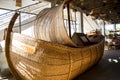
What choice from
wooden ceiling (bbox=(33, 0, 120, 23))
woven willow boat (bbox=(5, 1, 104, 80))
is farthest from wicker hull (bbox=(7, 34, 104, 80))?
wooden ceiling (bbox=(33, 0, 120, 23))

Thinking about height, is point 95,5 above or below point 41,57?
above

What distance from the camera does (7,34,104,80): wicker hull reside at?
2396 millimetres

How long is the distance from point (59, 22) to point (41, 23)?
129cm

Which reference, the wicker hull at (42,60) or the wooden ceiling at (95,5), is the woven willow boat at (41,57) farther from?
the wooden ceiling at (95,5)

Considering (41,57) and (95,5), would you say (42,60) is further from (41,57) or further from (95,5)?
(95,5)

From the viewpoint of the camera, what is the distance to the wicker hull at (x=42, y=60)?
2396mm

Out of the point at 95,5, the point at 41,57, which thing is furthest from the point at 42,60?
the point at 95,5

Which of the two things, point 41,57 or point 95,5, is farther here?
point 95,5

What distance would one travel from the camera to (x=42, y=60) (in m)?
2.39

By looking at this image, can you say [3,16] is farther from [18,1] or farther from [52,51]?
[52,51]

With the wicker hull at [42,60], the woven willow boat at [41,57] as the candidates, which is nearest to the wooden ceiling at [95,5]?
the woven willow boat at [41,57]

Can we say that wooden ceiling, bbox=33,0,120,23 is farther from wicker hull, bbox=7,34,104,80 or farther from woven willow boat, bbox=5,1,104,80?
wicker hull, bbox=7,34,104,80

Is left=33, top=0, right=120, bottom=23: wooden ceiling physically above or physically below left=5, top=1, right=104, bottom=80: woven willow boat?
above

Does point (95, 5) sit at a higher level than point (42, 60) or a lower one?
higher
